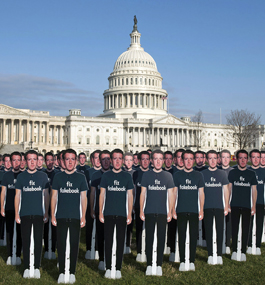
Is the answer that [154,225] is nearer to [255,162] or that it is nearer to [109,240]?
[109,240]

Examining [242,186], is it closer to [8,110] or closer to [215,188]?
[215,188]

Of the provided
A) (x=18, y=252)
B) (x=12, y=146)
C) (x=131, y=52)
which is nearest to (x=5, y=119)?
(x=12, y=146)

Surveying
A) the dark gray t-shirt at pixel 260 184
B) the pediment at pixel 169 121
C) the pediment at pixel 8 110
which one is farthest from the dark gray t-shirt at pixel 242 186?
the pediment at pixel 169 121

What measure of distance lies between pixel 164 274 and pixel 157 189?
2.17 meters

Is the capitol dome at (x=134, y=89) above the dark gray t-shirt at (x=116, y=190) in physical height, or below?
above

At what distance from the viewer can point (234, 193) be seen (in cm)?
1030

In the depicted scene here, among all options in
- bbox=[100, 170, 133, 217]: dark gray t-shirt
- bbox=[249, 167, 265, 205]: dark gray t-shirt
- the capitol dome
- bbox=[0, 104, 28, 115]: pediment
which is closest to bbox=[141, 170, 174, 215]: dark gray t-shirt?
bbox=[100, 170, 133, 217]: dark gray t-shirt

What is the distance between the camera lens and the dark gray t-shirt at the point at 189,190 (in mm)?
9156

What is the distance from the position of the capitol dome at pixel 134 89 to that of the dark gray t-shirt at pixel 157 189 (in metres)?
109

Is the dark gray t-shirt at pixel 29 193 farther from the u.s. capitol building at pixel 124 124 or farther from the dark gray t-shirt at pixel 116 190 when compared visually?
the u.s. capitol building at pixel 124 124

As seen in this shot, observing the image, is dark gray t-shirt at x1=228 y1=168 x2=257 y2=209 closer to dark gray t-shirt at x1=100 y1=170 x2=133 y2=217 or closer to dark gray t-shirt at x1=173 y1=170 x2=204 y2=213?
dark gray t-shirt at x1=173 y1=170 x2=204 y2=213

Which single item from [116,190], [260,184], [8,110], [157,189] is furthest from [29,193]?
[8,110]

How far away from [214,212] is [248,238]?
203 centimetres

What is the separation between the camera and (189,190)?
360 inches
